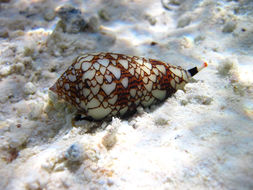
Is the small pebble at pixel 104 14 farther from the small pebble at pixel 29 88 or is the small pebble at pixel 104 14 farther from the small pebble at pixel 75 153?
the small pebble at pixel 75 153

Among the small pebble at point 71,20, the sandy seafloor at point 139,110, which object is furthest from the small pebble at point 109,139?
the small pebble at point 71,20

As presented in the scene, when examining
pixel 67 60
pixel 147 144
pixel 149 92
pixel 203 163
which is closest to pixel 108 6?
pixel 67 60

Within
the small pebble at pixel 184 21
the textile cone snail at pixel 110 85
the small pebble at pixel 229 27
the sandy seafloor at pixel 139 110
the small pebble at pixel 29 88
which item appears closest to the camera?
the sandy seafloor at pixel 139 110

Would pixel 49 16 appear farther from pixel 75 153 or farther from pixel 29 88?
pixel 75 153

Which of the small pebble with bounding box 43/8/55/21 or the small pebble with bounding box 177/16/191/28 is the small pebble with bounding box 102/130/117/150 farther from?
the small pebble with bounding box 43/8/55/21

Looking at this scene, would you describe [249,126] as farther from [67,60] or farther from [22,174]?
[67,60]

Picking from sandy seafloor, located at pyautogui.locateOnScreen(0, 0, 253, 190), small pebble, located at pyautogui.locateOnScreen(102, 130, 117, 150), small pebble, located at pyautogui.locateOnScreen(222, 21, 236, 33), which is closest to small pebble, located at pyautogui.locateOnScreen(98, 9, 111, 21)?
sandy seafloor, located at pyautogui.locateOnScreen(0, 0, 253, 190)
